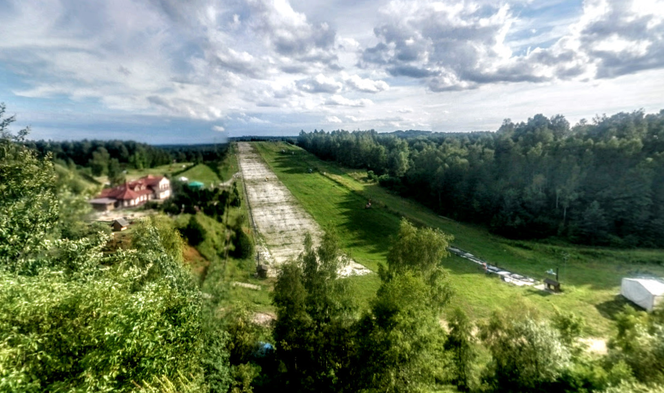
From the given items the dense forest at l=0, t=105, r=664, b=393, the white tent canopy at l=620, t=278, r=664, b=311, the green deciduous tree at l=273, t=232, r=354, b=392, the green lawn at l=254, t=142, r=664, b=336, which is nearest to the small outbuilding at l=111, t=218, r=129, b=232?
the dense forest at l=0, t=105, r=664, b=393

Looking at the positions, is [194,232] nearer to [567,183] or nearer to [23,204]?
[23,204]

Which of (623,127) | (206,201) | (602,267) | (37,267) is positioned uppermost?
(623,127)

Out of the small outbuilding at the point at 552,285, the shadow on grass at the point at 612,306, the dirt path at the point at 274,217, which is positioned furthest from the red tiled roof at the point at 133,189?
the small outbuilding at the point at 552,285

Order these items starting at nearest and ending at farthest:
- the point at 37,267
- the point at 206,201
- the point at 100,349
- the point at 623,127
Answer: the point at 100,349 → the point at 37,267 → the point at 206,201 → the point at 623,127

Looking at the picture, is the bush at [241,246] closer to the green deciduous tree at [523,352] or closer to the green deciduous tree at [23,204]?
the green deciduous tree at [23,204]

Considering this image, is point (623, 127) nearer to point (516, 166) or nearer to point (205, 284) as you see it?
point (516, 166)

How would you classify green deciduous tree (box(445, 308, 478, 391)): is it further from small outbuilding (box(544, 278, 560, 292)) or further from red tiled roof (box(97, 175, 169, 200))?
small outbuilding (box(544, 278, 560, 292))

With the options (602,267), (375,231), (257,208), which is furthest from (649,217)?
(257,208)
